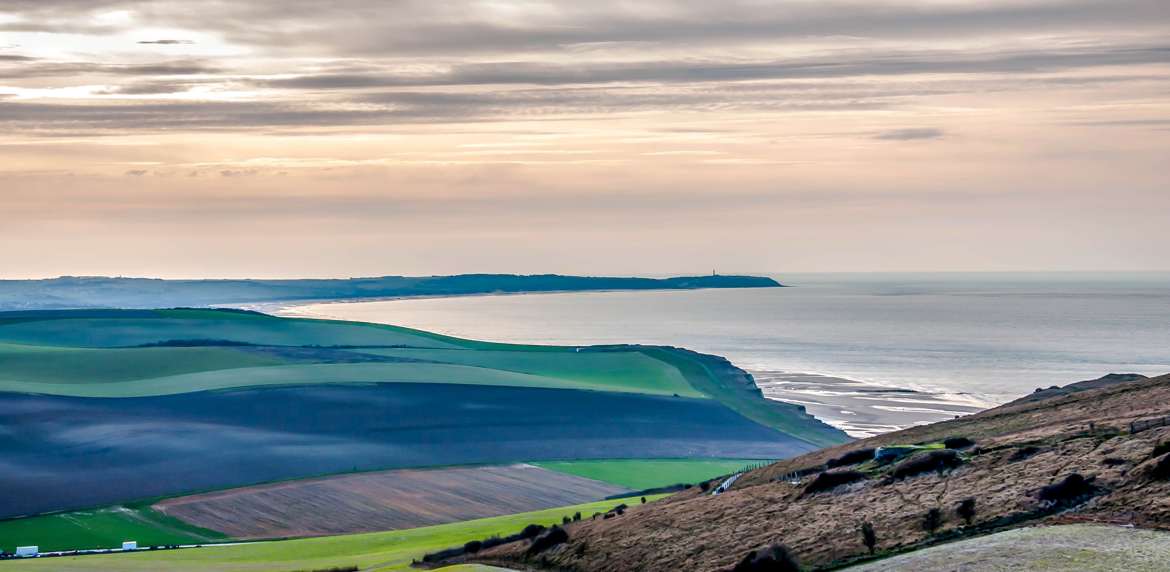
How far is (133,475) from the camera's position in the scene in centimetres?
8694

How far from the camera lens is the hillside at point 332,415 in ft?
297

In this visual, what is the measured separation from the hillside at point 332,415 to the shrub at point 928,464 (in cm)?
4998

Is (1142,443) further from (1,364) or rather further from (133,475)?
(1,364)

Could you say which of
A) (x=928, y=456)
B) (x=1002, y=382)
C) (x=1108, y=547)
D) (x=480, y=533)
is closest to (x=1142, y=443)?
(x=928, y=456)

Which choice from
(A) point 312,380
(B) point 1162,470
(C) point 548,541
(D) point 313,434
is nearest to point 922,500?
(B) point 1162,470

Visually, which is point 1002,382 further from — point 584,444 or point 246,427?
point 246,427

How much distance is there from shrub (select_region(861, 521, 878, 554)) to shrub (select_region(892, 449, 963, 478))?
7.44 m

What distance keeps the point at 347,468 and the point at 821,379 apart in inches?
3013

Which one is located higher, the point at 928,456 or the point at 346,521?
the point at 928,456

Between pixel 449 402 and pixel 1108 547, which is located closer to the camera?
pixel 1108 547

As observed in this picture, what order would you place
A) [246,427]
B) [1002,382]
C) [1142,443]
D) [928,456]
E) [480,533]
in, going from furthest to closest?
[1002,382] → [246,427] → [480,533] → [928,456] → [1142,443]

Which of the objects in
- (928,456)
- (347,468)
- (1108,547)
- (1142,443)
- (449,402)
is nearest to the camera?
(1108,547)

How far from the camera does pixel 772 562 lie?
38.8 metres

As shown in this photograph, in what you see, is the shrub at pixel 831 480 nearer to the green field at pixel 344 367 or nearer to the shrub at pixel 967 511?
the shrub at pixel 967 511
